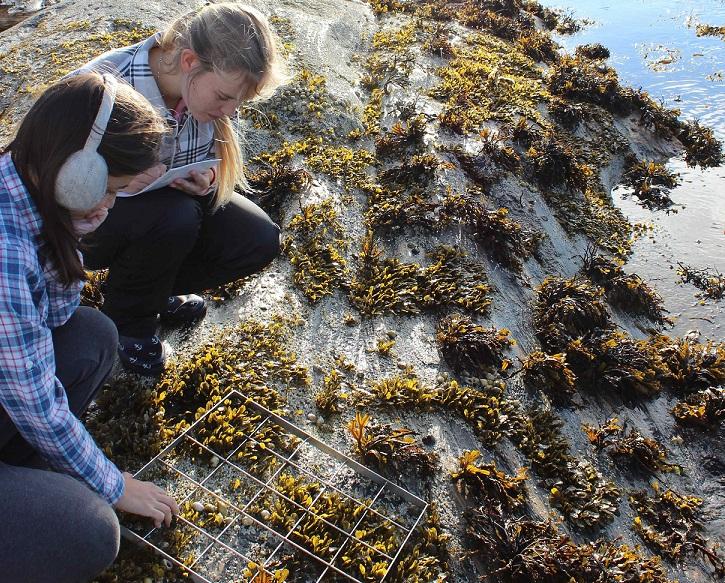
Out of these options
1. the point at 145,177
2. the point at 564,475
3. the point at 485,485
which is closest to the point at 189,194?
the point at 145,177

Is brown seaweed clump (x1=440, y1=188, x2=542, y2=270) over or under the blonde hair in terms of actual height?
under

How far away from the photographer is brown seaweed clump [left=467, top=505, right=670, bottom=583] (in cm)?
350

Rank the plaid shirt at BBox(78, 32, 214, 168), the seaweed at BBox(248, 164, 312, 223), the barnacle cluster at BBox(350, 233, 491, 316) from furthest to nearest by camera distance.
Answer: the seaweed at BBox(248, 164, 312, 223) → the barnacle cluster at BBox(350, 233, 491, 316) → the plaid shirt at BBox(78, 32, 214, 168)

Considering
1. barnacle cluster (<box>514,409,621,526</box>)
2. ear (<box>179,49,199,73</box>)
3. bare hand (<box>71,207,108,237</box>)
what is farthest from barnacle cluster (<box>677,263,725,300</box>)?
bare hand (<box>71,207,108,237</box>)

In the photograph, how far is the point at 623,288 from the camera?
21.5 ft

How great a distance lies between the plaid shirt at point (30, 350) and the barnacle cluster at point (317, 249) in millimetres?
2854

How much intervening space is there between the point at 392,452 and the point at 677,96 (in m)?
10.3

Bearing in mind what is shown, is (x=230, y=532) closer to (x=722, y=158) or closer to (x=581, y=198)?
(x=581, y=198)

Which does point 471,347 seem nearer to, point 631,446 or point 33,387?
point 631,446

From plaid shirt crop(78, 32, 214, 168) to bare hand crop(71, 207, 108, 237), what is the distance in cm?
74

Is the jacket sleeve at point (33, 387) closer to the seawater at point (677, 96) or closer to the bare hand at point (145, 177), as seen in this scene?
the bare hand at point (145, 177)

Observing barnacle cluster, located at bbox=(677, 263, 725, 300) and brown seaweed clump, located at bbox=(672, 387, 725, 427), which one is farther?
barnacle cluster, located at bbox=(677, 263, 725, 300)

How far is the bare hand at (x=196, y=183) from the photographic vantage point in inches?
149

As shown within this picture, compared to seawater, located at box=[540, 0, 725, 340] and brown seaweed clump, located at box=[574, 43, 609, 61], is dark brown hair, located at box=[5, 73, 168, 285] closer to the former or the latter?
seawater, located at box=[540, 0, 725, 340]
